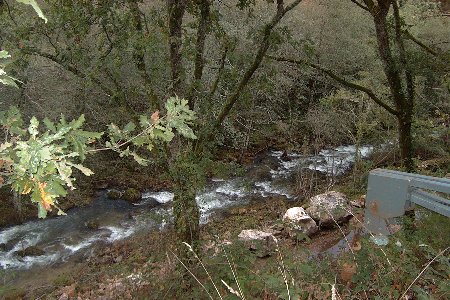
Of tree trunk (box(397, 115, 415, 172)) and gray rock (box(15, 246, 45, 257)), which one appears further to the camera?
gray rock (box(15, 246, 45, 257))

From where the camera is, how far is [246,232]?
368 inches

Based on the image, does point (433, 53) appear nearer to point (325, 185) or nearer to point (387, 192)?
point (387, 192)

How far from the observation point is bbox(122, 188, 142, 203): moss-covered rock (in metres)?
13.4

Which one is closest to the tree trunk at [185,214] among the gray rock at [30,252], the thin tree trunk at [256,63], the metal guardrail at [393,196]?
the thin tree trunk at [256,63]

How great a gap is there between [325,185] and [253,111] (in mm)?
4256

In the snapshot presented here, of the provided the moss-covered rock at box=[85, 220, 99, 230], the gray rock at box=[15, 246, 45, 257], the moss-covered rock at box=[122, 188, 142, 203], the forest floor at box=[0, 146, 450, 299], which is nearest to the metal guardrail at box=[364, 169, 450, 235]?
the forest floor at box=[0, 146, 450, 299]

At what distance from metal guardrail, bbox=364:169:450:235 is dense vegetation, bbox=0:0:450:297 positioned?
926 millimetres

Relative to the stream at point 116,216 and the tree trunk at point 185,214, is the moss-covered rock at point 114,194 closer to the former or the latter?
the stream at point 116,216

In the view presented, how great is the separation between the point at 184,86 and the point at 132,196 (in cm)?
817

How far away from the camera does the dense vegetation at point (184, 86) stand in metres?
2.07

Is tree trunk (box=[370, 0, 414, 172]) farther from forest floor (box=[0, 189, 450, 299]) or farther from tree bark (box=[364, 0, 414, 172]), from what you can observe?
forest floor (box=[0, 189, 450, 299])

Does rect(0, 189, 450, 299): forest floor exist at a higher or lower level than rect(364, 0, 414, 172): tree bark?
lower

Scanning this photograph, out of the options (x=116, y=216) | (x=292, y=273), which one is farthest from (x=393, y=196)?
(x=116, y=216)

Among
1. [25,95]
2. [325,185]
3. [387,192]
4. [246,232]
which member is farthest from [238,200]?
[387,192]
